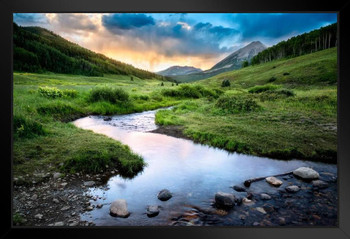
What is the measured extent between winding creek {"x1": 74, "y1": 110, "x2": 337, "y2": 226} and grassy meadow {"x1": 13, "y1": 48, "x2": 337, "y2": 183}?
24cm

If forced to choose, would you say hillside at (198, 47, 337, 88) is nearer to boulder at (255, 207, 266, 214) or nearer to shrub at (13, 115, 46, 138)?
boulder at (255, 207, 266, 214)

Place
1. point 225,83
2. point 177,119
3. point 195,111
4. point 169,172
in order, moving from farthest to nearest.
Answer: point 195,111
point 177,119
point 225,83
point 169,172

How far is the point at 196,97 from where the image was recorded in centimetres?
646

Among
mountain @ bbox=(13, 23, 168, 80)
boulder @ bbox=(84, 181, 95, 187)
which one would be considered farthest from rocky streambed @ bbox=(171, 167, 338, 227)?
mountain @ bbox=(13, 23, 168, 80)

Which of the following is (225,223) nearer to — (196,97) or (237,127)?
(237,127)

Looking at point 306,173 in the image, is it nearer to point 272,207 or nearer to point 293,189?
point 293,189

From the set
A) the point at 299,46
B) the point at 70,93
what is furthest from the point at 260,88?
the point at 70,93

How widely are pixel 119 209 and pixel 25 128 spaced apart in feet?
8.33

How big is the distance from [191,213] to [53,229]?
1969 mm

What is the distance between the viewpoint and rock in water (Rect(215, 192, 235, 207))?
10.8 ft

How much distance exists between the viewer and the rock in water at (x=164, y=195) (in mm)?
3570

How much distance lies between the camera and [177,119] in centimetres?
602

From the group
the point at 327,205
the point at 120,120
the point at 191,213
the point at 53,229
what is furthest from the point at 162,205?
the point at 120,120

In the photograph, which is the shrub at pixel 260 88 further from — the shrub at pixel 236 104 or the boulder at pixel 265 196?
the boulder at pixel 265 196
